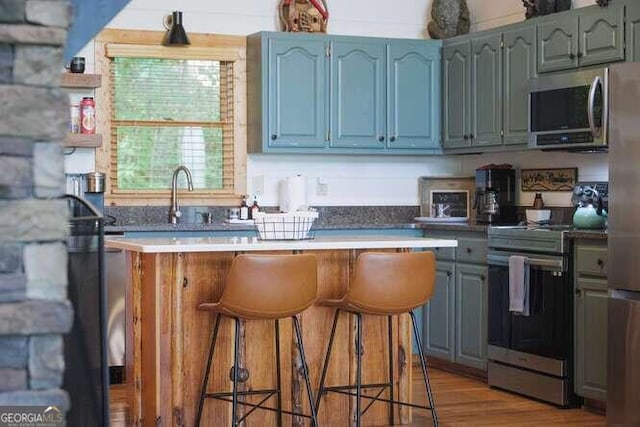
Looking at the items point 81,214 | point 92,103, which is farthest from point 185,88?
point 81,214

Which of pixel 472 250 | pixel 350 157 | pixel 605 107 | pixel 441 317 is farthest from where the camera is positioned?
pixel 350 157

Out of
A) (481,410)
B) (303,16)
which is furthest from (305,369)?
(303,16)

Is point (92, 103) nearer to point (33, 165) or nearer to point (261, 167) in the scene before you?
point (261, 167)

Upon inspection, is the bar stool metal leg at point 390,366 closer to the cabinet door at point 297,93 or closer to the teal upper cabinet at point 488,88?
the teal upper cabinet at point 488,88

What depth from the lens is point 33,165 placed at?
1806 millimetres

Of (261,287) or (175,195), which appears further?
(175,195)

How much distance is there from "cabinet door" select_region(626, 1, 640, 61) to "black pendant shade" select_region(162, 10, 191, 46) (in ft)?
8.92

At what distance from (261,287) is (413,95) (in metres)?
3.08

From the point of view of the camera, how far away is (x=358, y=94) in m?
6.79

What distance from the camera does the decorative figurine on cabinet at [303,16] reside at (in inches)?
267

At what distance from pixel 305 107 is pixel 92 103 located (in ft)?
4.37

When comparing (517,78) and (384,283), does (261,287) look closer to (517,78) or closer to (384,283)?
(384,283)

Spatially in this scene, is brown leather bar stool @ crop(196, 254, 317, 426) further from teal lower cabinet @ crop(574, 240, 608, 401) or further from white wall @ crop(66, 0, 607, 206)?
white wall @ crop(66, 0, 607, 206)

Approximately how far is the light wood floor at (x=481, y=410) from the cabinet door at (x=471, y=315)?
7.0 inches
